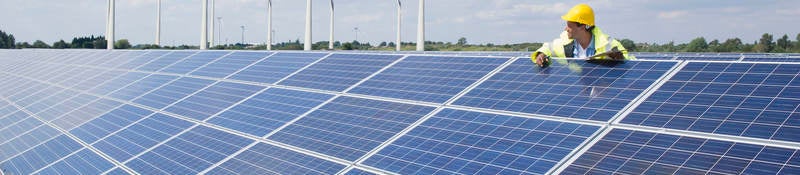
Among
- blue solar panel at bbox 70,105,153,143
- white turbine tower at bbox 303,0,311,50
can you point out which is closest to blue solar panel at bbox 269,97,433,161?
blue solar panel at bbox 70,105,153,143

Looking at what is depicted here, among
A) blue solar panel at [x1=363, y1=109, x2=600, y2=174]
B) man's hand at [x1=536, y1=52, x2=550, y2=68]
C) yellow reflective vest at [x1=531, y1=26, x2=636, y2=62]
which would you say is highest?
yellow reflective vest at [x1=531, y1=26, x2=636, y2=62]

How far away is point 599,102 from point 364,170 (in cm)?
333

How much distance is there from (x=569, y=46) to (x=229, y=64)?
9.93 metres

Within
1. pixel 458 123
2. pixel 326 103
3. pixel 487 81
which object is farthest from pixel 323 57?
pixel 458 123

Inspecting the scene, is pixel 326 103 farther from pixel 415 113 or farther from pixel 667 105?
pixel 667 105

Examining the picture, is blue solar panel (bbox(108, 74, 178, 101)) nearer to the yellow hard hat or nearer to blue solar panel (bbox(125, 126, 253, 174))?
blue solar panel (bbox(125, 126, 253, 174))

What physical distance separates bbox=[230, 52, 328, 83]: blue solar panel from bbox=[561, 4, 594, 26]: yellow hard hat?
6916mm

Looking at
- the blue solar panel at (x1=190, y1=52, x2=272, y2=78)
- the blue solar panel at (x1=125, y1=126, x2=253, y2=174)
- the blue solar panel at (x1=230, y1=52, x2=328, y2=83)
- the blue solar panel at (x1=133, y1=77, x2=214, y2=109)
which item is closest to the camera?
the blue solar panel at (x1=125, y1=126, x2=253, y2=174)

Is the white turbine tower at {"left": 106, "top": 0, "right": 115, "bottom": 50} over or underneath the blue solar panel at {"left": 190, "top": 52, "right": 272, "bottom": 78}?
over

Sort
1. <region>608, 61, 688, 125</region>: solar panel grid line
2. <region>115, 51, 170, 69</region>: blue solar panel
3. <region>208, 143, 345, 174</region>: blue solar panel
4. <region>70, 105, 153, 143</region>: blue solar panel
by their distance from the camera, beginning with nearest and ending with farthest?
<region>608, 61, 688, 125</region>: solar panel grid line → <region>208, 143, 345, 174</region>: blue solar panel → <region>70, 105, 153, 143</region>: blue solar panel → <region>115, 51, 170, 69</region>: blue solar panel

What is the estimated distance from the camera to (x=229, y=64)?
18922mm

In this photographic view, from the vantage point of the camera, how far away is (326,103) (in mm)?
12586

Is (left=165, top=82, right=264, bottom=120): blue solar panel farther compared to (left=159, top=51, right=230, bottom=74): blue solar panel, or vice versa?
(left=159, top=51, right=230, bottom=74): blue solar panel

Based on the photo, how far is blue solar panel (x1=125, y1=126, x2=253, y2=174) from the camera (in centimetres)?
1079
